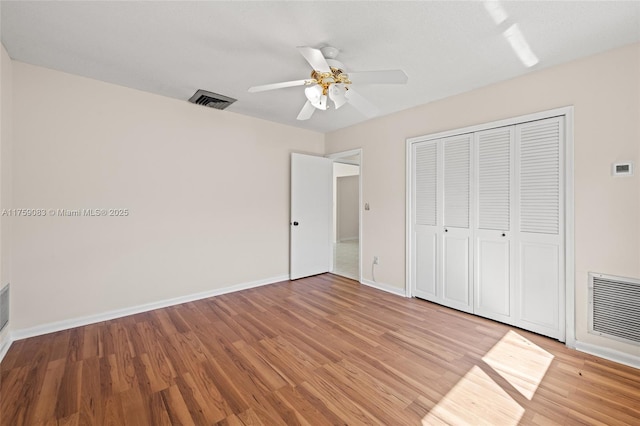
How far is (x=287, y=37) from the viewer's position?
2078mm

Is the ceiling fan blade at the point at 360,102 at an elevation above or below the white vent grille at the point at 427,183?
above

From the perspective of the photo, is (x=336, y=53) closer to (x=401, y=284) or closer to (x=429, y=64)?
(x=429, y=64)

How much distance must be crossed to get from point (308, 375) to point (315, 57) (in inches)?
89.9

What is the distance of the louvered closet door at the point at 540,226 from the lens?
2467 millimetres

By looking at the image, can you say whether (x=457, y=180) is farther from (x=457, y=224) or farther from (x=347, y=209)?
(x=347, y=209)

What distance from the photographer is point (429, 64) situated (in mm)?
2488

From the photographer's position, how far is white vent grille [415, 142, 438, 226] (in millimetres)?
3393

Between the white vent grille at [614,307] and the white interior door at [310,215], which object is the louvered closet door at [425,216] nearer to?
the white vent grille at [614,307]

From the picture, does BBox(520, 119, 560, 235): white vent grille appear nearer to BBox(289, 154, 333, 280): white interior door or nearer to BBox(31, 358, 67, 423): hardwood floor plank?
BBox(289, 154, 333, 280): white interior door

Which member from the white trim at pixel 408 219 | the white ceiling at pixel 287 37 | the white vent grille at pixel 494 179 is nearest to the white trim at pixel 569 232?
the white vent grille at pixel 494 179

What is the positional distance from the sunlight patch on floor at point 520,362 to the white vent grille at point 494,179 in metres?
1.09

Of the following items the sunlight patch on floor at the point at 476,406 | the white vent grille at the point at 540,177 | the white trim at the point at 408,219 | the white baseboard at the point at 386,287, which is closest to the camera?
the sunlight patch on floor at the point at 476,406

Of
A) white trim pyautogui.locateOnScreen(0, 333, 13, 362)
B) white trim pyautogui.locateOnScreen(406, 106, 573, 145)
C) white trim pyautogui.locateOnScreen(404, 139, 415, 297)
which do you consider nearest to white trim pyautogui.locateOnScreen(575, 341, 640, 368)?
white trim pyautogui.locateOnScreen(404, 139, 415, 297)

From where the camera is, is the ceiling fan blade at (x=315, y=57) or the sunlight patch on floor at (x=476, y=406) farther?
the ceiling fan blade at (x=315, y=57)
